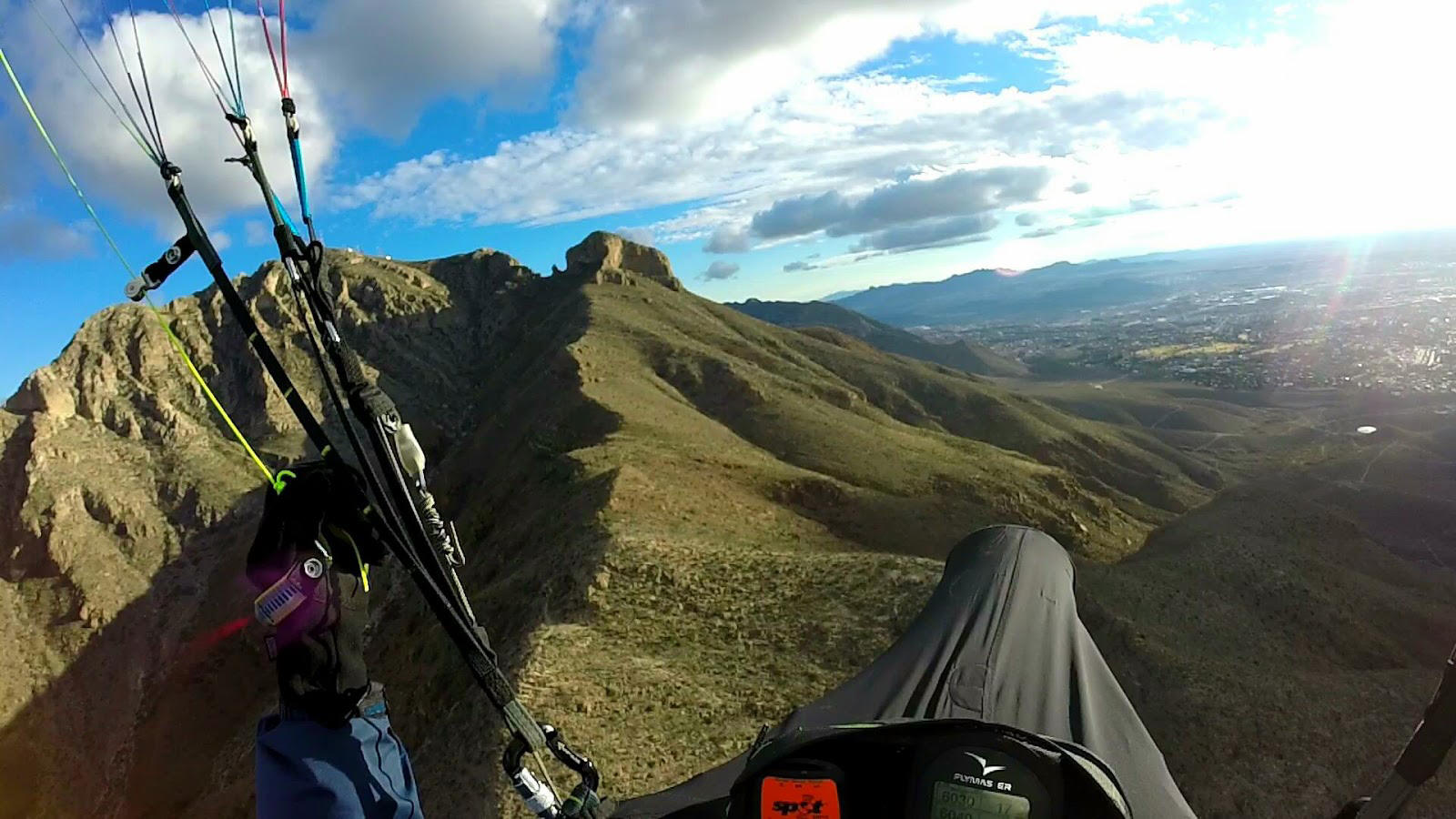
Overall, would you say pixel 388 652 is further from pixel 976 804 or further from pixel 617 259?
pixel 617 259

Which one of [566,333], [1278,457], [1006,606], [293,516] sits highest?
[566,333]

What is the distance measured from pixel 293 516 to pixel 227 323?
375 ft

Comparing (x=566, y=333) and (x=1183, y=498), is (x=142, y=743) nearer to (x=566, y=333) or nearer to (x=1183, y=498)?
(x=566, y=333)

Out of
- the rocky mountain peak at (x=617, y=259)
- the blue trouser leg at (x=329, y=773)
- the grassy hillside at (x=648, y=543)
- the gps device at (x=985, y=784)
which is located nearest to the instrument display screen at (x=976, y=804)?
the gps device at (x=985, y=784)

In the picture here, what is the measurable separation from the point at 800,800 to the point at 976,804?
0.64m

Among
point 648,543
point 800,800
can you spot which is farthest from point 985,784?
point 648,543

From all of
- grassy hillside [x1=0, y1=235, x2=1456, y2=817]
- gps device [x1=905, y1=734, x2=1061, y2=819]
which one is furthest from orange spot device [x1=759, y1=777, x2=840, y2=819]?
grassy hillside [x1=0, y1=235, x2=1456, y2=817]

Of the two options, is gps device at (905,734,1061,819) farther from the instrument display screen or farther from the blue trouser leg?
the blue trouser leg

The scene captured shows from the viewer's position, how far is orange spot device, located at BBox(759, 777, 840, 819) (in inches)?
112

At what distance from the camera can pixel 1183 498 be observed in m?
66.6

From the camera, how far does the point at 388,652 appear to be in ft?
89.6

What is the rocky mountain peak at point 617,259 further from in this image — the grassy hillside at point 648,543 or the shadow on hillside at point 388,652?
the shadow on hillside at point 388,652

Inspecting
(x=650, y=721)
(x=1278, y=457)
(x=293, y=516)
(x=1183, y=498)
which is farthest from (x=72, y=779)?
(x=1278, y=457)

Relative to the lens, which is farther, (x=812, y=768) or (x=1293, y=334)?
(x=1293, y=334)
